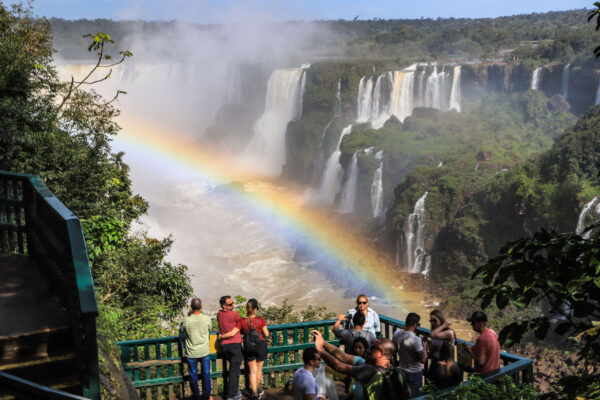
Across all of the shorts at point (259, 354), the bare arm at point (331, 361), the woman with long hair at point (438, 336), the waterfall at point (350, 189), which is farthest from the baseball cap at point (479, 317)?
the waterfall at point (350, 189)

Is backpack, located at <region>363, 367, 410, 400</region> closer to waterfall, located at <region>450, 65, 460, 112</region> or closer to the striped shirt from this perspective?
the striped shirt

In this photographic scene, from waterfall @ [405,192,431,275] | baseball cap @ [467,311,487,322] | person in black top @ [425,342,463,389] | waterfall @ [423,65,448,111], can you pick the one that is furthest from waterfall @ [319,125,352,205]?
baseball cap @ [467,311,487,322]

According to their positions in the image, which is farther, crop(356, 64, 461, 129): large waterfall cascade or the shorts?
crop(356, 64, 461, 129): large waterfall cascade

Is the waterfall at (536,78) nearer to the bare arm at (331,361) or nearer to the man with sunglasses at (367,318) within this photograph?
the man with sunglasses at (367,318)

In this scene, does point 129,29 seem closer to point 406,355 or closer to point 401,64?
point 401,64

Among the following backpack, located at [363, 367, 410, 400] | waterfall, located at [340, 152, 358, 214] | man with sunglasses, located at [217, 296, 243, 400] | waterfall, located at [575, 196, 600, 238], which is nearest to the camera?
backpack, located at [363, 367, 410, 400]

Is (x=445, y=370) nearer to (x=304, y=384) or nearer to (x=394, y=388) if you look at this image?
(x=394, y=388)
